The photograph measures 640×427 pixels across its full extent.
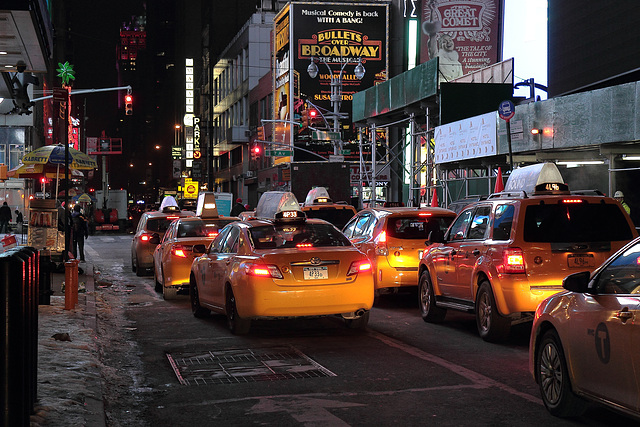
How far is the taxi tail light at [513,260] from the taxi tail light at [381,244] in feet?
14.6

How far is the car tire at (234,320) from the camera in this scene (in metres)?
11.3

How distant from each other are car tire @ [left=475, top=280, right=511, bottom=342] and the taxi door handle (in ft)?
15.4

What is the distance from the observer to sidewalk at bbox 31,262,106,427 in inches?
261

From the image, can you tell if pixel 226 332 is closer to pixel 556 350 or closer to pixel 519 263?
pixel 519 263

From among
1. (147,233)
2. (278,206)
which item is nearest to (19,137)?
(147,233)

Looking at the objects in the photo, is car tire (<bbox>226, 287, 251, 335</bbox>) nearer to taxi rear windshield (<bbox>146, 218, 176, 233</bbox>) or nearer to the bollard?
the bollard

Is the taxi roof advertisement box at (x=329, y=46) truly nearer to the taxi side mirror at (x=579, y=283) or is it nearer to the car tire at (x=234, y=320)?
the car tire at (x=234, y=320)

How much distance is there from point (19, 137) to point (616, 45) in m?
46.9

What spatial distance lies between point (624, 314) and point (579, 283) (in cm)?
60

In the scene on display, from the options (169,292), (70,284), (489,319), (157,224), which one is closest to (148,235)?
(157,224)

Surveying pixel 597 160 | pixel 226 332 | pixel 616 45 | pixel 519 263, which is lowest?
pixel 226 332

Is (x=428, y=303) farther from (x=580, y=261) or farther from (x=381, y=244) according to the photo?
(x=580, y=261)

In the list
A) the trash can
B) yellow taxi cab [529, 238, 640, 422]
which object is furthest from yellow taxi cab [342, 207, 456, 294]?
the trash can

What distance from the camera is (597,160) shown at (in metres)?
26.6
